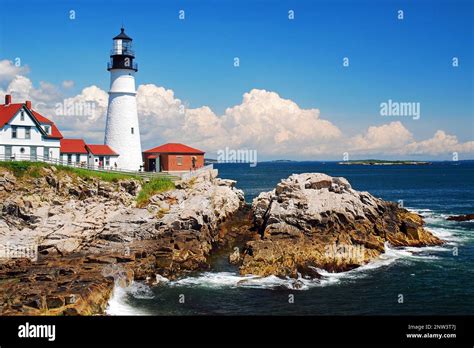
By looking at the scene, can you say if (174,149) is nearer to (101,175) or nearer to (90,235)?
(101,175)

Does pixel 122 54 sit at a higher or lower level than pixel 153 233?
higher

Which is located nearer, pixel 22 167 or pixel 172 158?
pixel 22 167

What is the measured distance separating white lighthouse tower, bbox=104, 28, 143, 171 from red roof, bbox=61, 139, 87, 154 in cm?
239

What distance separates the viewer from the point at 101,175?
39.4 meters

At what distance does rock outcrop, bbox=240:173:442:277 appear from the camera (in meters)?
27.4

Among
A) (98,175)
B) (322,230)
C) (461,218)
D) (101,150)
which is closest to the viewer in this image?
(322,230)

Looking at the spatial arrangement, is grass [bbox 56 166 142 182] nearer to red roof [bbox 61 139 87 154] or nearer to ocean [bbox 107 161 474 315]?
red roof [bbox 61 139 87 154]

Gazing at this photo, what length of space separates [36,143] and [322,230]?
24.8 m
